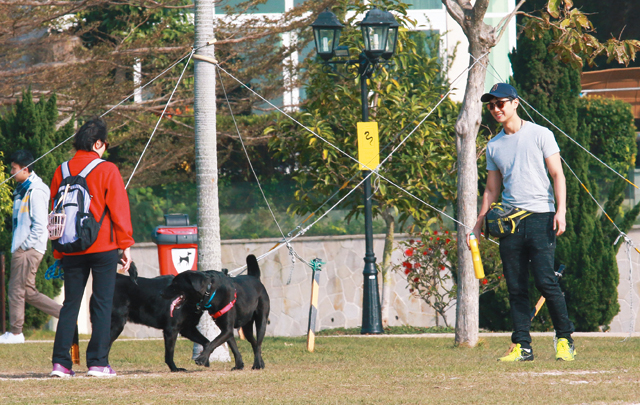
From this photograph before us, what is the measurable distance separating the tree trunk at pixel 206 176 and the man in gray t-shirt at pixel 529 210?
2289 millimetres

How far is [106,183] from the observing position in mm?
5320

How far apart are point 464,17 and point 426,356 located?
10.5 ft

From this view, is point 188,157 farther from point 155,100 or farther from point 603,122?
point 603,122

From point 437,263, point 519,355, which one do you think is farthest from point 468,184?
point 437,263

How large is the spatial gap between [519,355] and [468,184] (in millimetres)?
2295

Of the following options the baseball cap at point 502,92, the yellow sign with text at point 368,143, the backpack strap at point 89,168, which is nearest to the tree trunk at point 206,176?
the backpack strap at point 89,168

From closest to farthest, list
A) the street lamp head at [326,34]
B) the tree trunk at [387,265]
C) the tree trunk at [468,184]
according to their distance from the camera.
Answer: the tree trunk at [468,184] < the street lamp head at [326,34] < the tree trunk at [387,265]

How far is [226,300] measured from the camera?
19.2 feet

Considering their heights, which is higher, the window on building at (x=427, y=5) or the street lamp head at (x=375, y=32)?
the window on building at (x=427, y=5)

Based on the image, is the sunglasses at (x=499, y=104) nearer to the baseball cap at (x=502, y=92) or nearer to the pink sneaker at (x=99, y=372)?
the baseball cap at (x=502, y=92)

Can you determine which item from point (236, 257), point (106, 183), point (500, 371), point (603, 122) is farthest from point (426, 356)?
point (603, 122)

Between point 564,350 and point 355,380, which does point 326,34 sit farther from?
point 355,380

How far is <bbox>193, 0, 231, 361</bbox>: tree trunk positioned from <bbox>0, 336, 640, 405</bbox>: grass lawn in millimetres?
393

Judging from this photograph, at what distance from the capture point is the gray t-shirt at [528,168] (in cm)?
582
